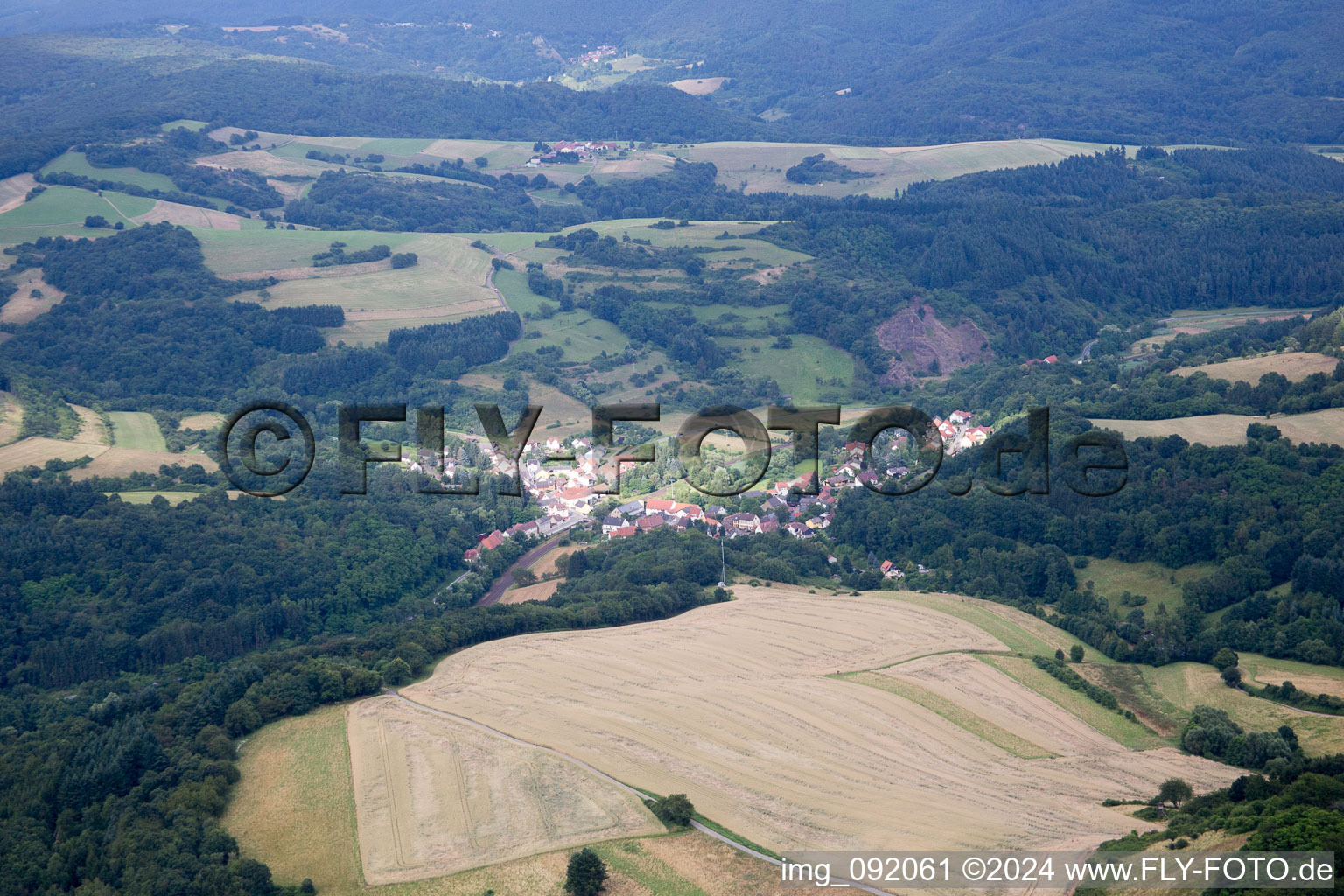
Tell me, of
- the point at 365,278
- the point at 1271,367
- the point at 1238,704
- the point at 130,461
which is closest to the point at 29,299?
the point at 365,278

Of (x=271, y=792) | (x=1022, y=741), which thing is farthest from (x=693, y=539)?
(x=271, y=792)

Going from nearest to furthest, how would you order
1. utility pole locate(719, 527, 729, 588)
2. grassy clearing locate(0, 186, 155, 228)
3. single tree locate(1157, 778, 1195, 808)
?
single tree locate(1157, 778, 1195, 808), utility pole locate(719, 527, 729, 588), grassy clearing locate(0, 186, 155, 228)

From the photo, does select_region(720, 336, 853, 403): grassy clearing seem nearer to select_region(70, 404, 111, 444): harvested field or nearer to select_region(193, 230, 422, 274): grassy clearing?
select_region(193, 230, 422, 274): grassy clearing

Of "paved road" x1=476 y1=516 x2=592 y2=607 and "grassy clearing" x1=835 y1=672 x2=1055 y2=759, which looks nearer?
"grassy clearing" x1=835 y1=672 x2=1055 y2=759

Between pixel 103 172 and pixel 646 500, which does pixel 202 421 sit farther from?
Result: pixel 103 172

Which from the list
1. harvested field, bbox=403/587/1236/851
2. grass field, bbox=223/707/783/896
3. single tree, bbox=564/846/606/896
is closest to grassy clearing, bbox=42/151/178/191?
harvested field, bbox=403/587/1236/851
